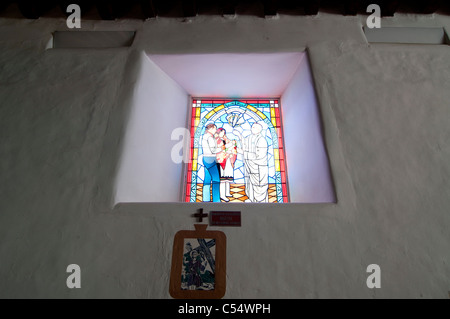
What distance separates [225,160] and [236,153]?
0.17 meters

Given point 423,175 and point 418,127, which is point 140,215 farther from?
point 418,127

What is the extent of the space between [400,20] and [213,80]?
86.6 inches

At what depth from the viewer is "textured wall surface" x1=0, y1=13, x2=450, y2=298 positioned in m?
2.01

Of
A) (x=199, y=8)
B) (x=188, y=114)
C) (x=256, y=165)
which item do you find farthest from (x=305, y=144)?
(x=199, y=8)

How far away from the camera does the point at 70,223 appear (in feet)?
7.19

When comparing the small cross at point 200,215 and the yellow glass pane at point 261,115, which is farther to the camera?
the yellow glass pane at point 261,115

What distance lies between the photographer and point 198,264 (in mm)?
2074

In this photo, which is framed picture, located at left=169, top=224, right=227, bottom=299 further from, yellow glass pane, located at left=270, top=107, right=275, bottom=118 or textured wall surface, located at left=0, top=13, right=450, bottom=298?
yellow glass pane, located at left=270, top=107, right=275, bottom=118

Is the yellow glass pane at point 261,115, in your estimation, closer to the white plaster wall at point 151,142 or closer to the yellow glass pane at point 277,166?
the yellow glass pane at point 277,166

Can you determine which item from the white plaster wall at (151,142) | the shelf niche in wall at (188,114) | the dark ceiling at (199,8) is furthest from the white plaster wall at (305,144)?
the white plaster wall at (151,142)

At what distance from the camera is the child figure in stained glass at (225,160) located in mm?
3010

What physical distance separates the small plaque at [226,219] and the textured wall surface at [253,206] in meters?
0.07

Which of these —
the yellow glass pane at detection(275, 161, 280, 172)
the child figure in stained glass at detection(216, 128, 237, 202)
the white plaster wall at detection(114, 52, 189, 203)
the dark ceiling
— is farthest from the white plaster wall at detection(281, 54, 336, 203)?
the white plaster wall at detection(114, 52, 189, 203)
